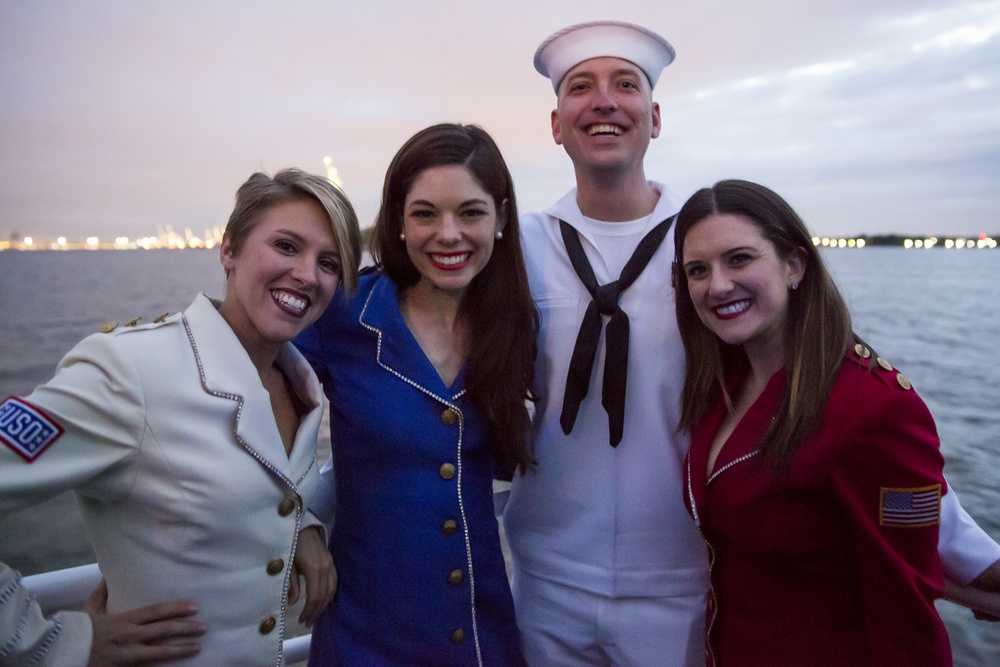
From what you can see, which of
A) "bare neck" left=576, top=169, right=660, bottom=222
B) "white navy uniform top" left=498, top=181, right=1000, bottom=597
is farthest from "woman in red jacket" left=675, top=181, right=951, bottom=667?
"bare neck" left=576, top=169, right=660, bottom=222

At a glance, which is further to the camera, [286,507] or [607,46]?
[607,46]

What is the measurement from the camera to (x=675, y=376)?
259 cm

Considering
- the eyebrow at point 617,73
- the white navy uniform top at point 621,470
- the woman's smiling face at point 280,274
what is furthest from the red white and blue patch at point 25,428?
the eyebrow at point 617,73

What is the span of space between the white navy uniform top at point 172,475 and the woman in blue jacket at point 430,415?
12.5 inches

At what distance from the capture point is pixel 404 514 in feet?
7.45

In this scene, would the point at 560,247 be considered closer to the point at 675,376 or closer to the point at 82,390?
the point at 675,376

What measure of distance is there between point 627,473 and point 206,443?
141cm

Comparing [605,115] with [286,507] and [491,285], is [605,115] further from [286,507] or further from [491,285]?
[286,507]

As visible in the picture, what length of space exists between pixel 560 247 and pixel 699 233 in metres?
0.71

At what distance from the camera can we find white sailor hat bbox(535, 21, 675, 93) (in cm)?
293

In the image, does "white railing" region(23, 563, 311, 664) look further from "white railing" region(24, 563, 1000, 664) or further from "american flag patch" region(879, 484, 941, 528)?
"american flag patch" region(879, 484, 941, 528)

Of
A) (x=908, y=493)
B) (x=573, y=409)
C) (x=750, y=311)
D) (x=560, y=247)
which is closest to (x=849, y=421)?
(x=908, y=493)

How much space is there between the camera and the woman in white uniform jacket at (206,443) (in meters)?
1.61

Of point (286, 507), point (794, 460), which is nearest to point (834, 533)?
point (794, 460)
